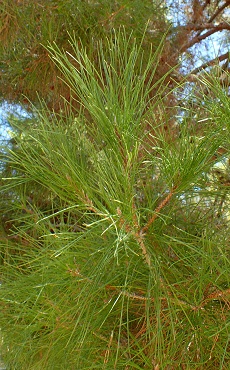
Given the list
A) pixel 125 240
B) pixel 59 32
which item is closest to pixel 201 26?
pixel 59 32

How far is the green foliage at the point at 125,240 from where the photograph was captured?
1.72 ft

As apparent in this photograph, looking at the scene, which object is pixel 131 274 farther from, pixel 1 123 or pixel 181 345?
pixel 1 123

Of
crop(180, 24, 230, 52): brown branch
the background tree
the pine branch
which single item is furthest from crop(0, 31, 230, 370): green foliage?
the pine branch

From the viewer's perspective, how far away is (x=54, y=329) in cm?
69

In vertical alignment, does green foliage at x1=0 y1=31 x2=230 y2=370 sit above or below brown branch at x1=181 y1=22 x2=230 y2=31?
below

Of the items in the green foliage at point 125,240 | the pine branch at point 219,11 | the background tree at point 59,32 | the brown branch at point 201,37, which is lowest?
the green foliage at point 125,240

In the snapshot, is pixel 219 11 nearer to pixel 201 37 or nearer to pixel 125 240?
pixel 201 37

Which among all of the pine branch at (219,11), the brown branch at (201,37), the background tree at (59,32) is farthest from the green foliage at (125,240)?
the pine branch at (219,11)

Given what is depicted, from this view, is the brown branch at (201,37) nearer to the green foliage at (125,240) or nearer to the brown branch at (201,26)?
the brown branch at (201,26)

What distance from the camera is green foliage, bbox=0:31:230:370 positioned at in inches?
20.6

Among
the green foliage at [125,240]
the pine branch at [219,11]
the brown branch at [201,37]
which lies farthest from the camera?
the pine branch at [219,11]

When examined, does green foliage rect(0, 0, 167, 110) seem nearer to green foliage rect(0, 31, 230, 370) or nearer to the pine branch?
the pine branch

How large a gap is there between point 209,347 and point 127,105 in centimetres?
32

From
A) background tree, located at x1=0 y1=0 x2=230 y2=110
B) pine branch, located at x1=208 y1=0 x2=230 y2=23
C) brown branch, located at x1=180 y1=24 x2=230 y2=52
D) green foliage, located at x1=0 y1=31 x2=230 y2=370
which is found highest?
pine branch, located at x1=208 y1=0 x2=230 y2=23
